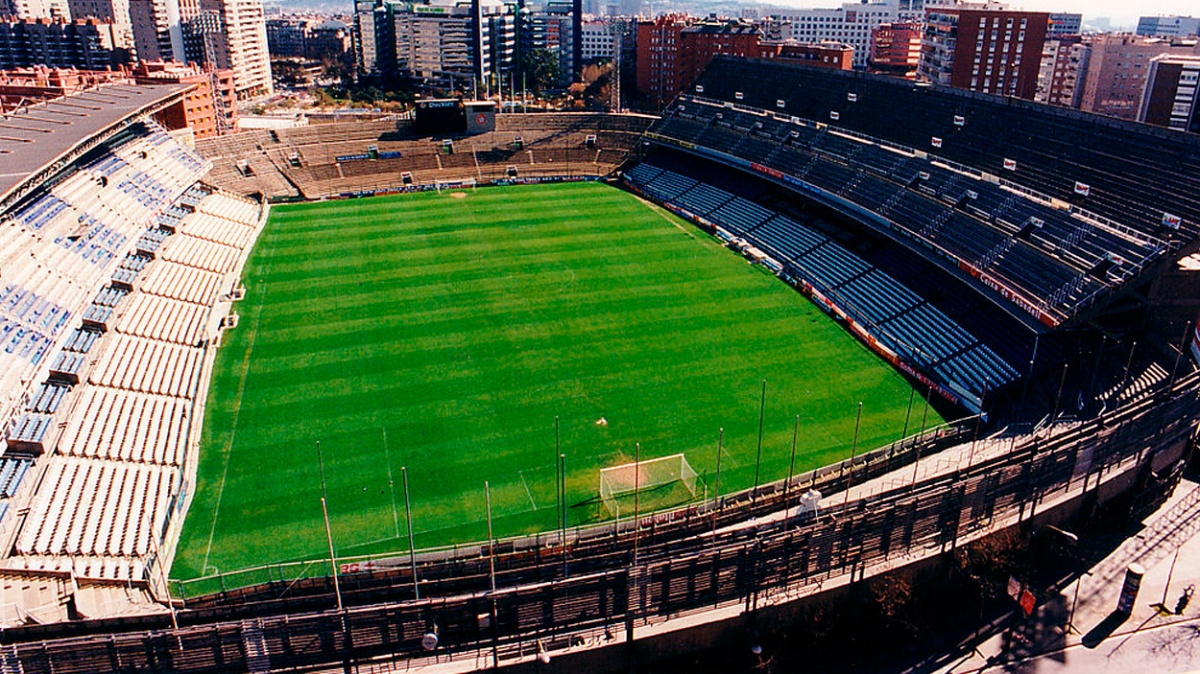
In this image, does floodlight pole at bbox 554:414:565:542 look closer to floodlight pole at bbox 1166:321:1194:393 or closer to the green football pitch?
the green football pitch

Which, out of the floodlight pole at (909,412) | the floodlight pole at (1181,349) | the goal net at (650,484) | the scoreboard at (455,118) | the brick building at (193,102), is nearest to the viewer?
the goal net at (650,484)

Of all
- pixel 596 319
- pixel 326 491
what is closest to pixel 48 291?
pixel 326 491

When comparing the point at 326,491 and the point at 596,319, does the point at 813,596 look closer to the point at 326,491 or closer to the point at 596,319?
the point at 326,491

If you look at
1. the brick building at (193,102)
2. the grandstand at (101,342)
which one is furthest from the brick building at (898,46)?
the grandstand at (101,342)

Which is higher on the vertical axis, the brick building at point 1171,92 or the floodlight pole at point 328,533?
the brick building at point 1171,92

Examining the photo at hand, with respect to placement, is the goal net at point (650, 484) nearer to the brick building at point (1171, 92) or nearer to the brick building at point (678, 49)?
the brick building at point (678, 49)

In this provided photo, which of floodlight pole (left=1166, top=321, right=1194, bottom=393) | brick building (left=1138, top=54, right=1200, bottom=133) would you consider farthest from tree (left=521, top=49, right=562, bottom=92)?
floodlight pole (left=1166, top=321, right=1194, bottom=393)
